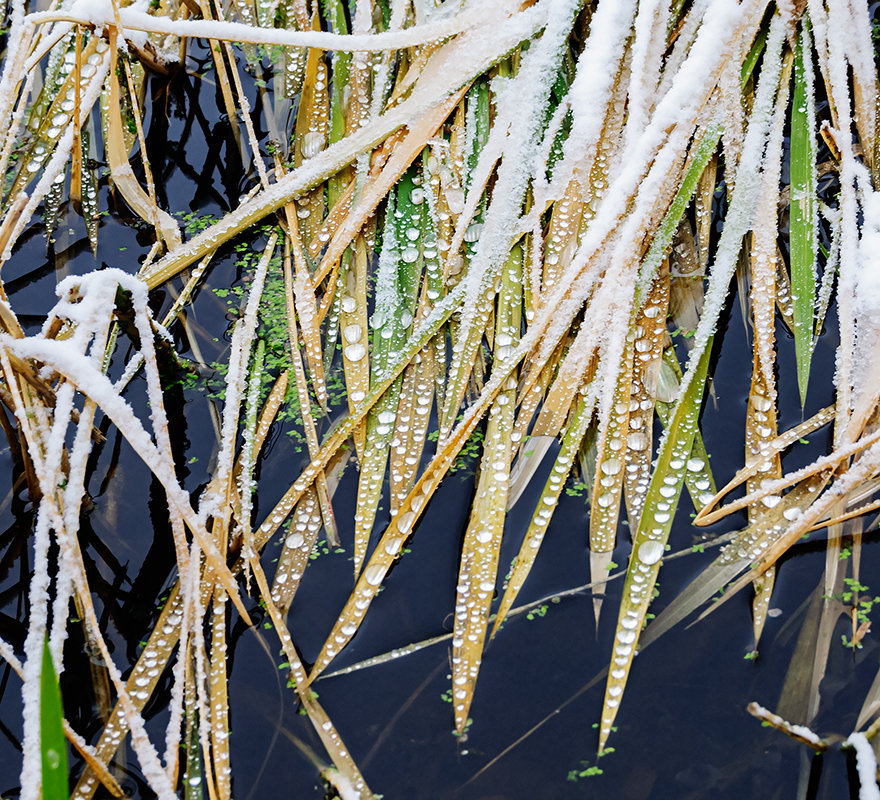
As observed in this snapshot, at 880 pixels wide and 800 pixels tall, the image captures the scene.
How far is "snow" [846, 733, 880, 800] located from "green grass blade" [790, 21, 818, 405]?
414mm

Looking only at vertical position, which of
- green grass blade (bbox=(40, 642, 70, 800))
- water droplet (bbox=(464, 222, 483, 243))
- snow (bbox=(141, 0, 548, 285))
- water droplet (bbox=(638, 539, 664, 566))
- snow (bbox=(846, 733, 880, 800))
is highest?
A: snow (bbox=(141, 0, 548, 285))

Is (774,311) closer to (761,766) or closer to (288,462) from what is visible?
(761,766)

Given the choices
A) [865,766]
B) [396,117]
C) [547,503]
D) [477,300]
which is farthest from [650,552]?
[396,117]

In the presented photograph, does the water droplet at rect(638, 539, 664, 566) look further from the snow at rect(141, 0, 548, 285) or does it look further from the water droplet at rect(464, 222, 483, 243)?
the snow at rect(141, 0, 548, 285)

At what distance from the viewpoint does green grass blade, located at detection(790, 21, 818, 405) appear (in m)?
0.98

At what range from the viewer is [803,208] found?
1.06 metres

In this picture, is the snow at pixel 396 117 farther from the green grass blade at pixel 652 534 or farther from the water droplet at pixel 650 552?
the water droplet at pixel 650 552

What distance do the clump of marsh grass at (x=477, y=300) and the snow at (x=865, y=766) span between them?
0.05 metres

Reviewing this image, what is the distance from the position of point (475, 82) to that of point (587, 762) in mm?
999

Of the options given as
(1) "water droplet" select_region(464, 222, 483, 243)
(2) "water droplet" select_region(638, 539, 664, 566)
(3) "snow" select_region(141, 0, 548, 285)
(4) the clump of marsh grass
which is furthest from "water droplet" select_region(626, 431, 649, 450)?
(3) "snow" select_region(141, 0, 548, 285)

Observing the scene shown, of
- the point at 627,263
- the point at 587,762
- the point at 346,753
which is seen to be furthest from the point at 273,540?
the point at 627,263

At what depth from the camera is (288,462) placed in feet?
3.20

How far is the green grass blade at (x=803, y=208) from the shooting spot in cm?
98

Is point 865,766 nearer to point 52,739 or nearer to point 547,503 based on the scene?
point 547,503
